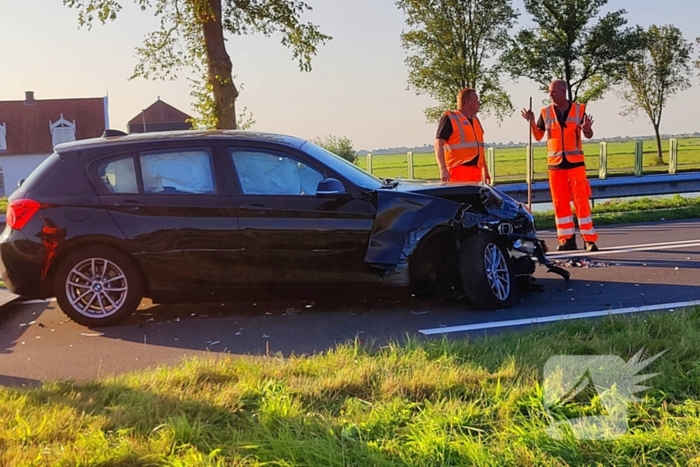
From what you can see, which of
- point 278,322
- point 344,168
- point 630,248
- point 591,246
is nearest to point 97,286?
point 278,322

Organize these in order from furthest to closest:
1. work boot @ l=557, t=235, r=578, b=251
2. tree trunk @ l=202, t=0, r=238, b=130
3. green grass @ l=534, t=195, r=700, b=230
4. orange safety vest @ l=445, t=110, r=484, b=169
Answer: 1. tree trunk @ l=202, t=0, r=238, b=130
2. green grass @ l=534, t=195, r=700, b=230
3. work boot @ l=557, t=235, r=578, b=251
4. orange safety vest @ l=445, t=110, r=484, b=169

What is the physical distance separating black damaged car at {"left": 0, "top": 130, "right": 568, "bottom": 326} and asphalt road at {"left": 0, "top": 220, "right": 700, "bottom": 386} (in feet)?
0.89

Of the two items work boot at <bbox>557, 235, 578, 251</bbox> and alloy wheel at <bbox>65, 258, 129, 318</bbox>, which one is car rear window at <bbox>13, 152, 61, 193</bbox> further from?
work boot at <bbox>557, 235, 578, 251</bbox>

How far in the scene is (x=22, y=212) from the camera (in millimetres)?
6016

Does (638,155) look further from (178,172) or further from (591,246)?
(178,172)

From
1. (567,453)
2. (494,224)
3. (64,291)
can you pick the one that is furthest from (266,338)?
(567,453)

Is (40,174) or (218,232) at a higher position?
(40,174)

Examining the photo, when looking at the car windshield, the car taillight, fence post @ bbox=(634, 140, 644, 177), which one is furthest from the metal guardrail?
fence post @ bbox=(634, 140, 644, 177)

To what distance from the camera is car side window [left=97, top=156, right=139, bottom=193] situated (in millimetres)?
6160

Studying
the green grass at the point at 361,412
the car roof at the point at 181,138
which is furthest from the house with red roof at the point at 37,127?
the green grass at the point at 361,412

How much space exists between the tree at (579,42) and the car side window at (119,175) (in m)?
23.6

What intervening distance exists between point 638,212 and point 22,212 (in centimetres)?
1066

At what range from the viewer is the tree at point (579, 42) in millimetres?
27906

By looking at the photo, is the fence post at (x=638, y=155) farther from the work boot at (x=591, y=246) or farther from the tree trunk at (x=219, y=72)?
the work boot at (x=591, y=246)
